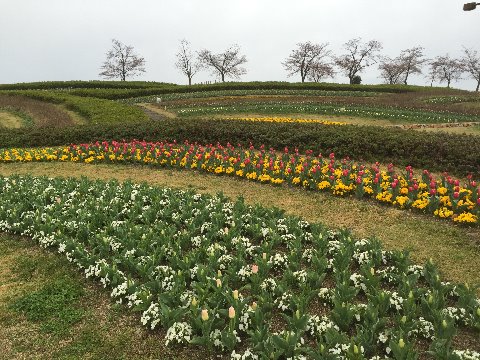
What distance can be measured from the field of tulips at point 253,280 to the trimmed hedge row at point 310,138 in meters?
7.51

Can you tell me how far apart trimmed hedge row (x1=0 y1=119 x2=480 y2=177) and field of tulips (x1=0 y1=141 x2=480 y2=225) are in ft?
3.96

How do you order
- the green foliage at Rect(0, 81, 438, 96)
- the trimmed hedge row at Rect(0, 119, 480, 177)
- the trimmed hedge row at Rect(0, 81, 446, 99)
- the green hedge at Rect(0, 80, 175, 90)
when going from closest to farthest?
the trimmed hedge row at Rect(0, 119, 480, 177) → the trimmed hedge row at Rect(0, 81, 446, 99) → the green foliage at Rect(0, 81, 438, 96) → the green hedge at Rect(0, 80, 175, 90)

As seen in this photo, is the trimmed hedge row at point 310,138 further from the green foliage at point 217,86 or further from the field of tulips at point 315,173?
the green foliage at point 217,86

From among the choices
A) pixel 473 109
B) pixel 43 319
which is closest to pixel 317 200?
pixel 43 319

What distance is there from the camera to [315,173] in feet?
38.8

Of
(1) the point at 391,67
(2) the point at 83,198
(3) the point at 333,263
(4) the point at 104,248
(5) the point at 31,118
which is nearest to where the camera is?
(3) the point at 333,263

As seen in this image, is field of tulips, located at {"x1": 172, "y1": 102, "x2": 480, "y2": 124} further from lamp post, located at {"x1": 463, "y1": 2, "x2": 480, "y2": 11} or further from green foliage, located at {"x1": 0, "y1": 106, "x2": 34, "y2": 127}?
lamp post, located at {"x1": 463, "y1": 2, "x2": 480, "y2": 11}

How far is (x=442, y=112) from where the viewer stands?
32.7m

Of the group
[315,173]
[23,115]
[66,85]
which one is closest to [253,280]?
[315,173]

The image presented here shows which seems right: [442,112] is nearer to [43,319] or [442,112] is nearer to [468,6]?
[468,6]

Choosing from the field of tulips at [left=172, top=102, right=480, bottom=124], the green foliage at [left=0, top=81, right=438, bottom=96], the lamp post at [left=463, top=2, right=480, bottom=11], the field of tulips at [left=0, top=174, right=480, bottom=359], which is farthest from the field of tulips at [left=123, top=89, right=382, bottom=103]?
the lamp post at [left=463, top=2, right=480, bottom=11]

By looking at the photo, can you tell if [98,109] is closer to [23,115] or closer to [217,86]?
[23,115]

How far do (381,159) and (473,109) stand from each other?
82.7 feet

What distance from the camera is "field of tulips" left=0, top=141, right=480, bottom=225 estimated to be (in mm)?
9719
